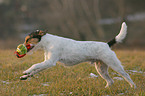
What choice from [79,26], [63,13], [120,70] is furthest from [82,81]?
[79,26]

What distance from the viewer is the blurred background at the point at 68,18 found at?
67.4 ft

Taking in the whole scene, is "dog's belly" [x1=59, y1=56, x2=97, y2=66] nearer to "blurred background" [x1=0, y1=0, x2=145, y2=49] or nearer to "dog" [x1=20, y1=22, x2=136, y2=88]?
"dog" [x1=20, y1=22, x2=136, y2=88]

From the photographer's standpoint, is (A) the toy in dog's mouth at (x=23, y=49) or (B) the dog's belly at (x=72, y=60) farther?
(B) the dog's belly at (x=72, y=60)

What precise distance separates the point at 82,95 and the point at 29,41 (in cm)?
174

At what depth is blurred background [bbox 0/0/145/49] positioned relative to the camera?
67.4 ft

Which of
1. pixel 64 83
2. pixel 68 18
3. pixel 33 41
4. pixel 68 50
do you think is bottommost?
pixel 64 83

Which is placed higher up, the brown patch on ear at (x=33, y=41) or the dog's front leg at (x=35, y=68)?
the brown patch on ear at (x=33, y=41)

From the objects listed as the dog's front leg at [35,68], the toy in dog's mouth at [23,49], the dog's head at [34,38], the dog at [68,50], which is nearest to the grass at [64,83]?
the dog's front leg at [35,68]

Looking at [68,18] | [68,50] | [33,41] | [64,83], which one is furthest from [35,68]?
[68,18]

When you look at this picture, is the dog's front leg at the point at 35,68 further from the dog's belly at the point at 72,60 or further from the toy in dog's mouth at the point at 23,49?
the toy in dog's mouth at the point at 23,49

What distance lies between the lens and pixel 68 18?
2148cm

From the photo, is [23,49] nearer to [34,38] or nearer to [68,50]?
[34,38]

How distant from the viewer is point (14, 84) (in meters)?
4.93

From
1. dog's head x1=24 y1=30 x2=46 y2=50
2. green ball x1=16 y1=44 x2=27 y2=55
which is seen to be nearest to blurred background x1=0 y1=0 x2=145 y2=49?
dog's head x1=24 y1=30 x2=46 y2=50
